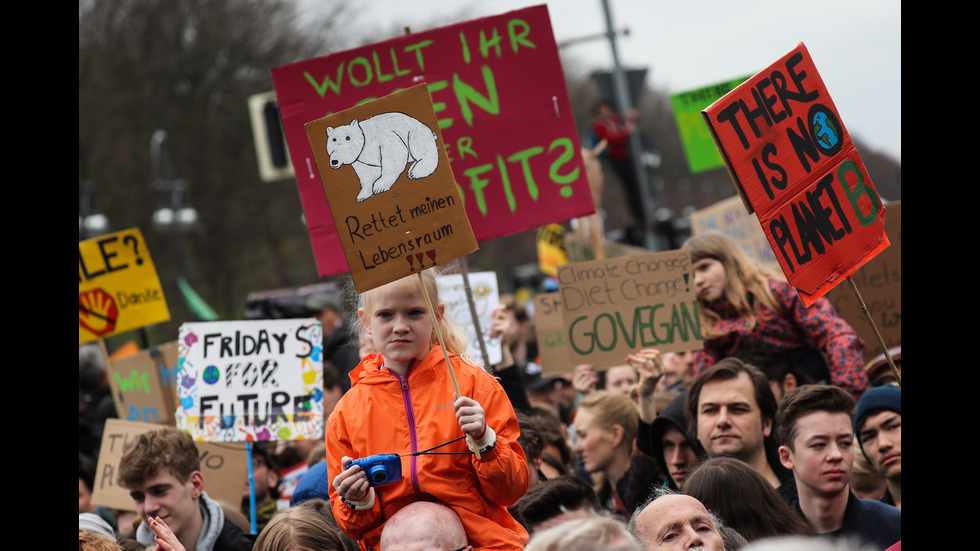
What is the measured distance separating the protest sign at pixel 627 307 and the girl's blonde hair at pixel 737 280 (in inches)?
9.1

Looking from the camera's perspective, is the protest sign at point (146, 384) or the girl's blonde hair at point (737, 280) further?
the protest sign at point (146, 384)

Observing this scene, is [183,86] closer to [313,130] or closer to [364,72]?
[364,72]

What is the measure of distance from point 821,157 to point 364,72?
2672 millimetres

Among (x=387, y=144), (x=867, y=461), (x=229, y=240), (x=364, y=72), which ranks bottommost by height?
(x=867, y=461)

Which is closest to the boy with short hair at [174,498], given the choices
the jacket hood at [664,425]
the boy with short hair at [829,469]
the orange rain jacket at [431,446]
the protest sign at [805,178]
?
the orange rain jacket at [431,446]

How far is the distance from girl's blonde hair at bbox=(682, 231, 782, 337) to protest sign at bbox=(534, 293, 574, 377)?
1.04 metres

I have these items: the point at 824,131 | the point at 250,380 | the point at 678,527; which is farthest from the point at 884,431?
the point at 250,380

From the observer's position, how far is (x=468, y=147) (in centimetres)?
555

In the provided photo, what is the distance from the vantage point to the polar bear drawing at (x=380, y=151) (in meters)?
3.60

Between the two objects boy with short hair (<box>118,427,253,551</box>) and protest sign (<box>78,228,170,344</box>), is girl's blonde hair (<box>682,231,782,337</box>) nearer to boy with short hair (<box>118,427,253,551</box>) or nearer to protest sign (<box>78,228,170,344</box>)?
boy with short hair (<box>118,427,253,551</box>)

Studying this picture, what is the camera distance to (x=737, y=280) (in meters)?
5.44

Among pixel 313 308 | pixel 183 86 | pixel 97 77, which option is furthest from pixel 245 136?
pixel 313 308

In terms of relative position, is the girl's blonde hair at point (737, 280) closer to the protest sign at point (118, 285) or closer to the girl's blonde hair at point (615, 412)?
the girl's blonde hair at point (615, 412)

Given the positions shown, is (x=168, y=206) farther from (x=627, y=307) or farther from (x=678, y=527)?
(x=678, y=527)
